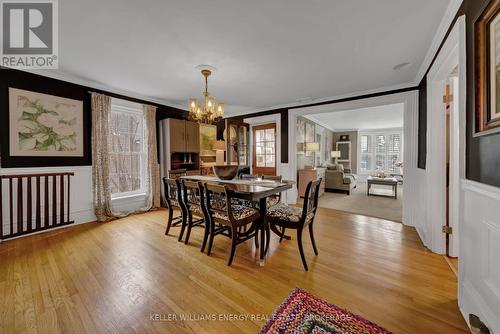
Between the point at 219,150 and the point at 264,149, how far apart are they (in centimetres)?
133

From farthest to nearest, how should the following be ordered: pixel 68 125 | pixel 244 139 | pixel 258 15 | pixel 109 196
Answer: pixel 244 139
pixel 109 196
pixel 68 125
pixel 258 15

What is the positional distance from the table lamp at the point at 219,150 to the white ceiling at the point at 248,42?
197cm

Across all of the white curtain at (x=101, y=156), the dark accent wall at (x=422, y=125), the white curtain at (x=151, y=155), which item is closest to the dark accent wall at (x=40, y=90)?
the white curtain at (x=101, y=156)

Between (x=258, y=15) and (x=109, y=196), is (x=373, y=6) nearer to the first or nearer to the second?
(x=258, y=15)

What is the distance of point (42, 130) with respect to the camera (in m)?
2.93

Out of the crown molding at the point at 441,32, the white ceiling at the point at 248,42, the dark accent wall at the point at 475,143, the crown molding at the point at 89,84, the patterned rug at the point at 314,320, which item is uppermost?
the crown molding at the point at 89,84

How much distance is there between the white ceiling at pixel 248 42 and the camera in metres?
1.67

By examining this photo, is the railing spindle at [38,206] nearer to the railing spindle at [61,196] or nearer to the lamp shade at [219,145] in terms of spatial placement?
the railing spindle at [61,196]

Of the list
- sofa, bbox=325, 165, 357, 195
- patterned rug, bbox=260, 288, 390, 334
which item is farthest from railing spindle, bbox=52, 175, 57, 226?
sofa, bbox=325, 165, 357, 195

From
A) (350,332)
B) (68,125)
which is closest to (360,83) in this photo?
(350,332)

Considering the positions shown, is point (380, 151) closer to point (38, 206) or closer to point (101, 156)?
point (101, 156)

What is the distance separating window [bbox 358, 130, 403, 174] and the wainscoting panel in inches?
341

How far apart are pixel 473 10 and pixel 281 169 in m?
3.89

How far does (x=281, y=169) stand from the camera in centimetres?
496
